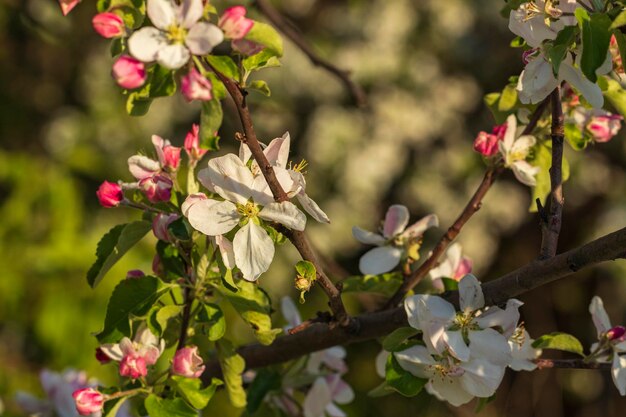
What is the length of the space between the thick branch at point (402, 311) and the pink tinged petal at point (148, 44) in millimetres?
343

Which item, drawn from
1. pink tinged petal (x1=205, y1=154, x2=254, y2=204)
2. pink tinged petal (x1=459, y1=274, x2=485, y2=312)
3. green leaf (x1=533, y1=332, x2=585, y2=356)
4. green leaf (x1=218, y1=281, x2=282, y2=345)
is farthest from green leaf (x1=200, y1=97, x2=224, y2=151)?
green leaf (x1=533, y1=332, x2=585, y2=356)

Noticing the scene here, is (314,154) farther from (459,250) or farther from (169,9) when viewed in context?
(169,9)

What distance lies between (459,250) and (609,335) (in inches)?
8.1

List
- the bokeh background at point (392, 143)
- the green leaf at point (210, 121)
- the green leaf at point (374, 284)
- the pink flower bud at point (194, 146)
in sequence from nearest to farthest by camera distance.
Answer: the green leaf at point (210, 121) < the pink flower bud at point (194, 146) < the green leaf at point (374, 284) < the bokeh background at point (392, 143)

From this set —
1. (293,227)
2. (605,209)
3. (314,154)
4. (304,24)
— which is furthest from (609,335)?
(304,24)

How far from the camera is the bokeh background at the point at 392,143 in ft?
10.6

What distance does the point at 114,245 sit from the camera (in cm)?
93

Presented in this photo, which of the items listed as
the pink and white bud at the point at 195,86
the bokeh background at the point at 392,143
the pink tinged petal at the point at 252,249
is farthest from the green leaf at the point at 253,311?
the bokeh background at the point at 392,143

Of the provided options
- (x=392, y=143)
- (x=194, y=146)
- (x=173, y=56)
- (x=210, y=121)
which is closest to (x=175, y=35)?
(x=173, y=56)

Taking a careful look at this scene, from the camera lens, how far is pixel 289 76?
3373 mm

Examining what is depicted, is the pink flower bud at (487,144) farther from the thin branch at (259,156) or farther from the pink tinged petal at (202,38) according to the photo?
the pink tinged petal at (202,38)

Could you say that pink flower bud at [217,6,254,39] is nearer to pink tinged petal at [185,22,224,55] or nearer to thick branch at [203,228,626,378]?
pink tinged petal at [185,22,224,55]

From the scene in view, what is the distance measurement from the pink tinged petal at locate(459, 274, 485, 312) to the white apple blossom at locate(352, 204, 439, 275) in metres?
0.21

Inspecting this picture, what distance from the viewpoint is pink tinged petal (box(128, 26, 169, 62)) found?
2.37 feet
